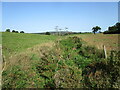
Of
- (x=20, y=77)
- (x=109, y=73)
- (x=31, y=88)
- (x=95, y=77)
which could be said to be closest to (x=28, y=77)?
(x=20, y=77)

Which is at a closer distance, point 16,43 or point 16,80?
point 16,80

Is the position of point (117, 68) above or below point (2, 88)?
above

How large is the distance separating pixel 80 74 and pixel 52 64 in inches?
62.7

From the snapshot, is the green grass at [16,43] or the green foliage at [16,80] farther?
the green grass at [16,43]

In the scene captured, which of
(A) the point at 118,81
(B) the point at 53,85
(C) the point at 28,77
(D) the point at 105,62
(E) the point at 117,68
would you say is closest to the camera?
(A) the point at 118,81

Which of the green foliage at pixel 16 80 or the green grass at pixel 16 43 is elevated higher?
the green grass at pixel 16 43

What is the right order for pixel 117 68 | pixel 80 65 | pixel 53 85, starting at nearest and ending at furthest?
pixel 117 68, pixel 53 85, pixel 80 65

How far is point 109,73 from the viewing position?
4012 mm

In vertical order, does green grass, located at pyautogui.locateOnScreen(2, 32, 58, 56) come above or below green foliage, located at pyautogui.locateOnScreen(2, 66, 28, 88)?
above

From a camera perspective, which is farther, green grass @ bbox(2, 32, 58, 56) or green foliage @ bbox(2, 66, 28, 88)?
green grass @ bbox(2, 32, 58, 56)

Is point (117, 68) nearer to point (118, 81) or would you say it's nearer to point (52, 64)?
point (118, 81)

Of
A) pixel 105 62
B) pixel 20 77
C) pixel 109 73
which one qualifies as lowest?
pixel 20 77

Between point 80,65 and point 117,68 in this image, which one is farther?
point 80,65

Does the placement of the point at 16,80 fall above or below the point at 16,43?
below
